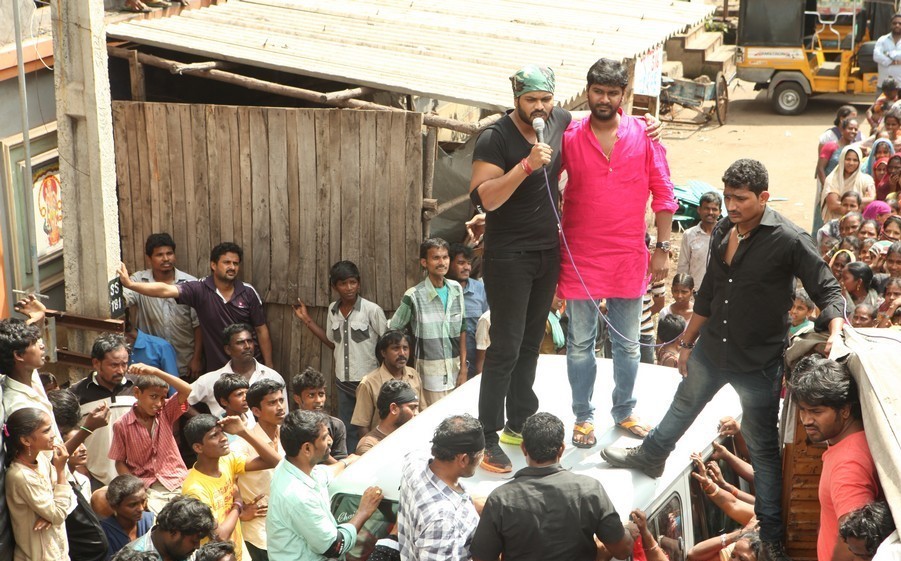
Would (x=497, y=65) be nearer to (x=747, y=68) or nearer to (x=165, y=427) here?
(x=165, y=427)

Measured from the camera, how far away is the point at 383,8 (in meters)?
11.1

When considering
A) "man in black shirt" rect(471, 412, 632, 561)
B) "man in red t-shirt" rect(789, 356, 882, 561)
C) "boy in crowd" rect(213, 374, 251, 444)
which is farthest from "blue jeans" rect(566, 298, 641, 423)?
"boy in crowd" rect(213, 374, 251, 444)

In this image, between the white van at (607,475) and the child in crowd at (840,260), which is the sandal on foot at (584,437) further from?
the child in crowd at (840,260)

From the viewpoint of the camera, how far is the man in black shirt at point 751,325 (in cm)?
479

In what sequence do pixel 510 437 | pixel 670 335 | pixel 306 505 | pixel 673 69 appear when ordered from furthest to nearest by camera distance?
1. pixel 673 69
2. pixel 670 335
3. pixel 510 437
4. pixel 306 505

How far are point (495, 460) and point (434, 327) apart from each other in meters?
2.59

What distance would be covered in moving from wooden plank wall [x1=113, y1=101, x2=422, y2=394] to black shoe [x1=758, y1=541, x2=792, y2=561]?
149 inches

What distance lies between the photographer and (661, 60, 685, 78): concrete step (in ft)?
75.0

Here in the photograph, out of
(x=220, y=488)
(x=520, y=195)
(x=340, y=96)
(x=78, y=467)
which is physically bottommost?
(x=78, y=467)

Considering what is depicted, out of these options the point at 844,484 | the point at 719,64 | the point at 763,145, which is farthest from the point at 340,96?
the point at 719,64

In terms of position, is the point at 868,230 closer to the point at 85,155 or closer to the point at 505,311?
the point at 505,311

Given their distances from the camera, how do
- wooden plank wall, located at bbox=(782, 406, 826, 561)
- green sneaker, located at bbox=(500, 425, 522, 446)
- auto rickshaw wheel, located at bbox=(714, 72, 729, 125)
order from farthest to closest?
auto rickshaw wheel, located at bbox=(714, 72, 729, 125) < green sneaker, located at bbox=(500, 425, 522, 446) < wooden plank wall, located at bbox=(782, 406, 826, 561)

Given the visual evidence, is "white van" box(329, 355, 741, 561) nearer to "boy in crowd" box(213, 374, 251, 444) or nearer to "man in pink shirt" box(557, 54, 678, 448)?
"man in pink shirt" box(557, 54, 678, 448)

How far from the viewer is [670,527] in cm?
491
